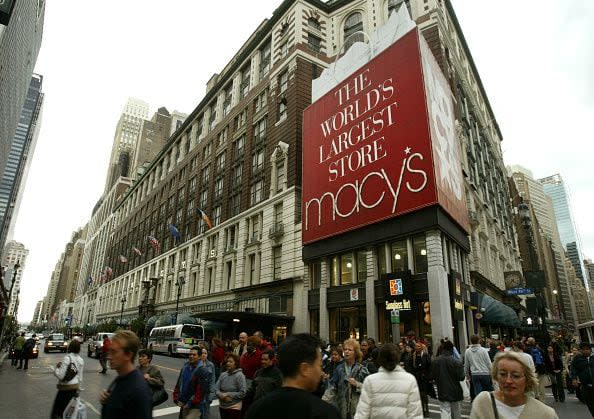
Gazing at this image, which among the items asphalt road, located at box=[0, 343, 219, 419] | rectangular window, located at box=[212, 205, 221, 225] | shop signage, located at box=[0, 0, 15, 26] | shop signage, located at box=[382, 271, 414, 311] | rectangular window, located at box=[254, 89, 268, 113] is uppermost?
rectangular window, located at box=[254, 89, 268, 113]

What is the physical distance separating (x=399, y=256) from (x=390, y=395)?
2200 cm

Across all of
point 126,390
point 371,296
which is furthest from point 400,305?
point 126,390

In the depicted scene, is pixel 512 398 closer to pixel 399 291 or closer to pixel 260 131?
pixel 399 291

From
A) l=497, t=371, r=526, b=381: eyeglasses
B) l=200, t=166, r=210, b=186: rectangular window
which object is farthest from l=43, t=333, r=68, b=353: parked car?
l=497, t=371, r=526, b=381: eyeglasses

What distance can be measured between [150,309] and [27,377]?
3996cm

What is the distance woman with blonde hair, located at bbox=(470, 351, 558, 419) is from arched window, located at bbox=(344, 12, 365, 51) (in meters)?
41.8

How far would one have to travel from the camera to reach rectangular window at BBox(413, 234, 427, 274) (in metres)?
24.2

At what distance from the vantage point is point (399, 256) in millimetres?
25719

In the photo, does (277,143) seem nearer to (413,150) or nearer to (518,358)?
(413,150)

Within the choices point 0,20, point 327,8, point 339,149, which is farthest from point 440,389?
point 327,8

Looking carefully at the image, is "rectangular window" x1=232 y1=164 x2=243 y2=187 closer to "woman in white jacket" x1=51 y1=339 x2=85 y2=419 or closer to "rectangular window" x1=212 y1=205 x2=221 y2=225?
"rectangular window" x1=212 y1=205 x2=221 y2=225

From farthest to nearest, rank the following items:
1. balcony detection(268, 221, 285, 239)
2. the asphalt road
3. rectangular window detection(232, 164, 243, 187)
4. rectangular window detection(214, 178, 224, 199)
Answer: rectangular window detection(214, 178, 224, 199)
rectangular window detection(232, 164, 243, 187)
balcony detection(268, 221, 285, 239)
the asphalt road

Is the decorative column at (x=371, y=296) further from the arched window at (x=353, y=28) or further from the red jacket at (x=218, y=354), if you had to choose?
the arched window at (x=353, y=28)

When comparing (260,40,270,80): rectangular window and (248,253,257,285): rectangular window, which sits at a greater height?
(260,40,270,80): rectangular window
